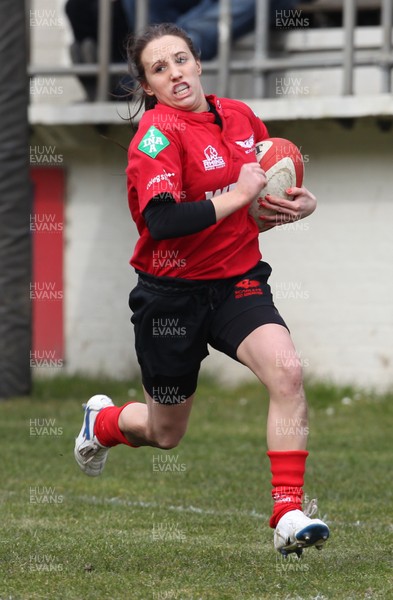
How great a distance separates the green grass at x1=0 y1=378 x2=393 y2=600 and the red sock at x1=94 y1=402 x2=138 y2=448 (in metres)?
0.42

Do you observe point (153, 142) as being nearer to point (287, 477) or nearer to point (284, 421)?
point (284, 421)

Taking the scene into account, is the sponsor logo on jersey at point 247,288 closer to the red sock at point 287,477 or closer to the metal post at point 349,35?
the red sock at point 287,477

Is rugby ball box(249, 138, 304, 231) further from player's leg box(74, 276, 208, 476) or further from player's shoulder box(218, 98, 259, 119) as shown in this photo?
player's leg box(74, 276, 208, 476)

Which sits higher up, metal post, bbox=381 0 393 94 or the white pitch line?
metal post, bbox=381 0 393 94

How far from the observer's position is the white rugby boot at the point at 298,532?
4.94 metres

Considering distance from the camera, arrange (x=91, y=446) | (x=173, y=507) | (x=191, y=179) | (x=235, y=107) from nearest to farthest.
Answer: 1. (x=191, y=179)
2. (x=235, y=107)
3. (x=91, y=446)
4. (x=173, y=507)

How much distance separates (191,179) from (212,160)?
0.12 metres

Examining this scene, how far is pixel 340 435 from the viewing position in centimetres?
1081

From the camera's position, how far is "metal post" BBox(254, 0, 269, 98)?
42.1 ft

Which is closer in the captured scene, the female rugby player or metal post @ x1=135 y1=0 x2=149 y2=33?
the female rugby player

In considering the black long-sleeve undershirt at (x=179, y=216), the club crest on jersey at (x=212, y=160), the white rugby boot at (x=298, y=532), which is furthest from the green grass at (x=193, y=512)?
the club crest on jersey at (x=212, y=160)

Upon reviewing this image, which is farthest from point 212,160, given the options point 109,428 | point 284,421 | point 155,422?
point 109,428

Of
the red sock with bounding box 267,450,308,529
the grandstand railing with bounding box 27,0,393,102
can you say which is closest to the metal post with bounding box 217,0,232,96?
the grandstand railing with bounding box 27,0,393,102

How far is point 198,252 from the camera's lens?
5.58 metres
